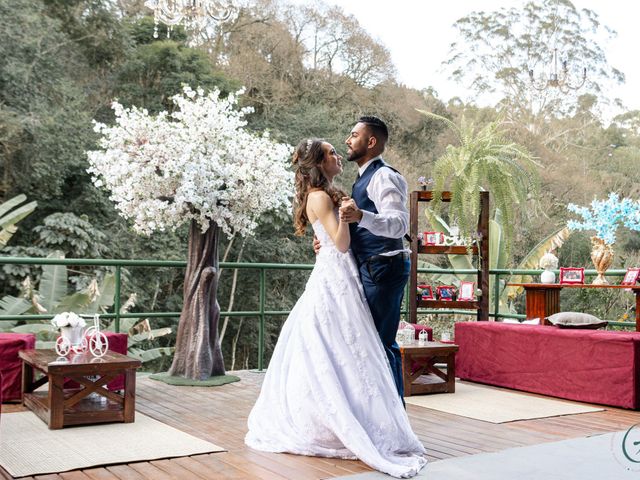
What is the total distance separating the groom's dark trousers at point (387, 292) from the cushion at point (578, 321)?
7.56 feet

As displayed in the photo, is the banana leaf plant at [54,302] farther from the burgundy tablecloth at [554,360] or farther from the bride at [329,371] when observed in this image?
the bride at [329,371]

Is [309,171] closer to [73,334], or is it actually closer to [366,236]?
[366,236]

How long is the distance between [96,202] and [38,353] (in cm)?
815

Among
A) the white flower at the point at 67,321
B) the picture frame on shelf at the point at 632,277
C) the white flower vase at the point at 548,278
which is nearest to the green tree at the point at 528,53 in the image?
the white flower vase at the point at 548,278

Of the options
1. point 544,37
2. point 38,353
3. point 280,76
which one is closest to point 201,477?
point 38,353

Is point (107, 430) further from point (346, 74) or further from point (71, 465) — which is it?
point (346, 74)

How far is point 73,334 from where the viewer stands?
14.1 ft

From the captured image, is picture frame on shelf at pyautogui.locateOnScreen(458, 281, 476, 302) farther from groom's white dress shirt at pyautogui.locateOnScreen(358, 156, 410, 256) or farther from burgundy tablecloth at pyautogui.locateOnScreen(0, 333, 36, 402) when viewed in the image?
burgundy tablecloth at pyautogui.locateOnScreen(0, 333, 36, 402)

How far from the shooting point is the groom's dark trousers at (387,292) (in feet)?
11.4

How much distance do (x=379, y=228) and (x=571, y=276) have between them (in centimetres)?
330

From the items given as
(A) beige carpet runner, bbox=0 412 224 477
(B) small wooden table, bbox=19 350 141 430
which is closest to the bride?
(A) beige carpet runner, bbox=0 412 224 477

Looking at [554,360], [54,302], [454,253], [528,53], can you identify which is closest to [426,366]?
[554,360]

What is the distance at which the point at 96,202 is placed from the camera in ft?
40.0

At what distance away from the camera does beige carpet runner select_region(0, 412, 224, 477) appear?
10.6ft
